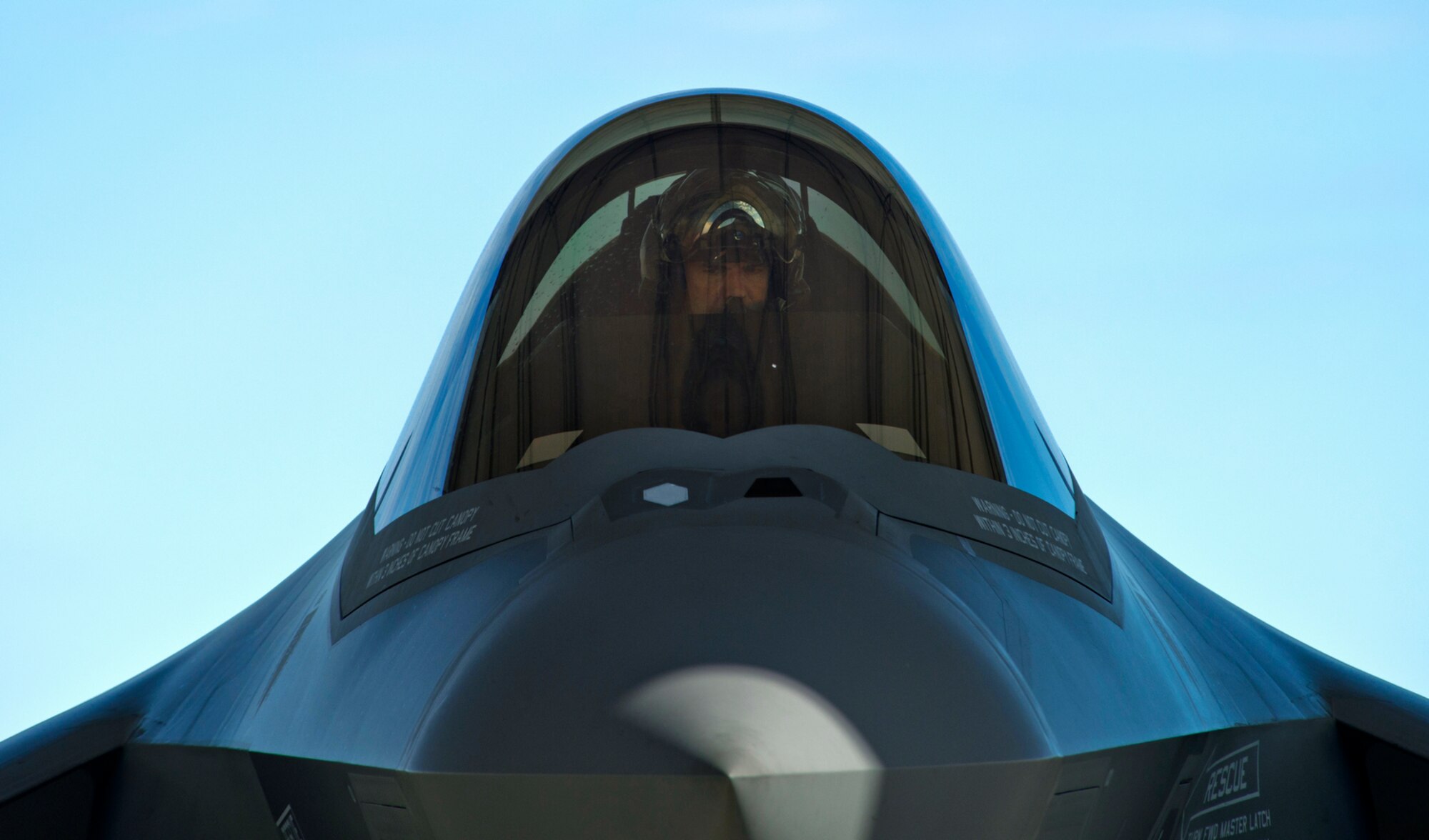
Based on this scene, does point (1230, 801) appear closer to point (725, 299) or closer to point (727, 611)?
point (727, 611)

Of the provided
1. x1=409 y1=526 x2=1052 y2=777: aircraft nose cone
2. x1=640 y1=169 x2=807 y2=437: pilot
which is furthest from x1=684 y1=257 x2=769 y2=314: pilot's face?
x1=409 y1=526 x2=1052 y2=777: aircraft nose cone

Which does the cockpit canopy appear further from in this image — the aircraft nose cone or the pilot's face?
the aircraft nose cone

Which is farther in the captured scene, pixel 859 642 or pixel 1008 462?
pixel 1008 462

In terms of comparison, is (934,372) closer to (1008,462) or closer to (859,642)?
(1008,462)

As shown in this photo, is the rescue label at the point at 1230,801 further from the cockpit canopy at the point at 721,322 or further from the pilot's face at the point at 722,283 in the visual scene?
the pilot's face at the point at 722,283

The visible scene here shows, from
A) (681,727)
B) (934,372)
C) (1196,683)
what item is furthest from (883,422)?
(681,727)

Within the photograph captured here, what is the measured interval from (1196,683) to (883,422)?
851mm

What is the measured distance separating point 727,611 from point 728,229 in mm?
1668

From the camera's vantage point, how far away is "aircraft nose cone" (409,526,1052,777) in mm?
1459

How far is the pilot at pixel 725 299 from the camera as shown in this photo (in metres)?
2.72

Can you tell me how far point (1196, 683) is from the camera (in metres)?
2.48

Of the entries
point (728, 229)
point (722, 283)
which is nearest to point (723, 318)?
point (722, 283)

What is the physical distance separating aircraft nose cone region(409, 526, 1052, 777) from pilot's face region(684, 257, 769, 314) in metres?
1.12

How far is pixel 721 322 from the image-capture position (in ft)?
9.36
